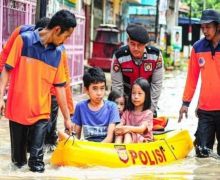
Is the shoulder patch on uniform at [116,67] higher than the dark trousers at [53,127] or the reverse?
higher

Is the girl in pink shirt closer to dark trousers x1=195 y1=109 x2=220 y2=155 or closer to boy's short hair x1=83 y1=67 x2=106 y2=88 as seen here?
boy's short hair x1=83 y1=67 x2=106 y2=88

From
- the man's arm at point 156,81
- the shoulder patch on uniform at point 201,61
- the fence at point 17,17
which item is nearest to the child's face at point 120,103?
the man's arm at point 156,81

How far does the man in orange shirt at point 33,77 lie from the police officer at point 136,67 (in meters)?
1.26

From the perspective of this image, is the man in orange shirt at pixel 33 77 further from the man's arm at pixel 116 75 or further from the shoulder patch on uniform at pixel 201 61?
the shoulder patch on uniform at pixel 201 61

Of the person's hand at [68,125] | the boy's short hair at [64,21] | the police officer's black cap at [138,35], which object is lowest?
the person's hand at [68,125]

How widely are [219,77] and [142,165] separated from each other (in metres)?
1.37

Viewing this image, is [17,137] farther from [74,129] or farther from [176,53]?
[176,53]

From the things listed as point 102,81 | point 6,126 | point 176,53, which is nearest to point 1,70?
point 102,81

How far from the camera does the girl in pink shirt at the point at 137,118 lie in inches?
265

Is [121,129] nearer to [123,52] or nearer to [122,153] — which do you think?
[122,153]

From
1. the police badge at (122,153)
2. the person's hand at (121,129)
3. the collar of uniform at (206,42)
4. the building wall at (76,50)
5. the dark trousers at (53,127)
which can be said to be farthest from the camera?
the building wall at (76,50)

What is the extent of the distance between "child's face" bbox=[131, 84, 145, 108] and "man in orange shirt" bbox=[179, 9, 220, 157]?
0.72m

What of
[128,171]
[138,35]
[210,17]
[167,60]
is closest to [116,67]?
[138,35]

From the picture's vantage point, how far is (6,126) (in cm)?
1021
